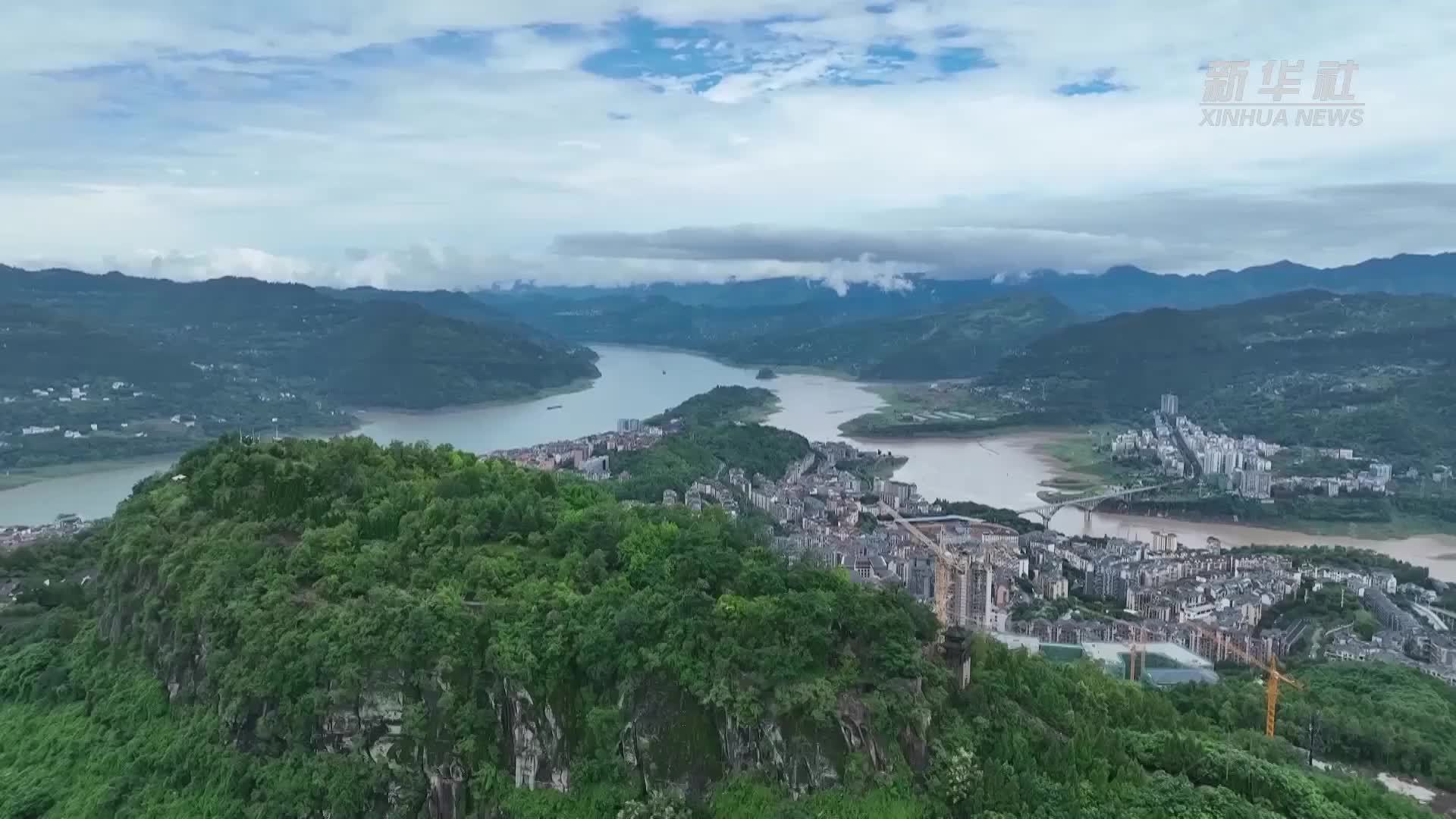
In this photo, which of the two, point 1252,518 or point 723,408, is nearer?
point 1252,518

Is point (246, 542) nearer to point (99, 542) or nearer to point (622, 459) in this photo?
point (99, 542)

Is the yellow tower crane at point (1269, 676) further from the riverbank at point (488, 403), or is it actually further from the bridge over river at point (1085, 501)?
the riverbank at point (488, 403)

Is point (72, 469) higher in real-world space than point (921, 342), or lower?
higher

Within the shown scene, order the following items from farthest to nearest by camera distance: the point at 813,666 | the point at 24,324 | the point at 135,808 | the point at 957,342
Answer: the point at 957,342, the point at 24,324, the point at 135,808, the point at 813,666

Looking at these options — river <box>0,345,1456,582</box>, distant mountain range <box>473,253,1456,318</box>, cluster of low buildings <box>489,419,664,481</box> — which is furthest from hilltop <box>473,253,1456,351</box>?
cluster of low buildings <box>489,419,664,481</box>

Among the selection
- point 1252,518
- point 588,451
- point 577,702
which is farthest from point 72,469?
point 1252,518

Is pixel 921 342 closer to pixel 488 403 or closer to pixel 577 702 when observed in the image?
pixel 488 403

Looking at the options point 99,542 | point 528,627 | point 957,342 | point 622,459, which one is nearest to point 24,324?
point 622,459
